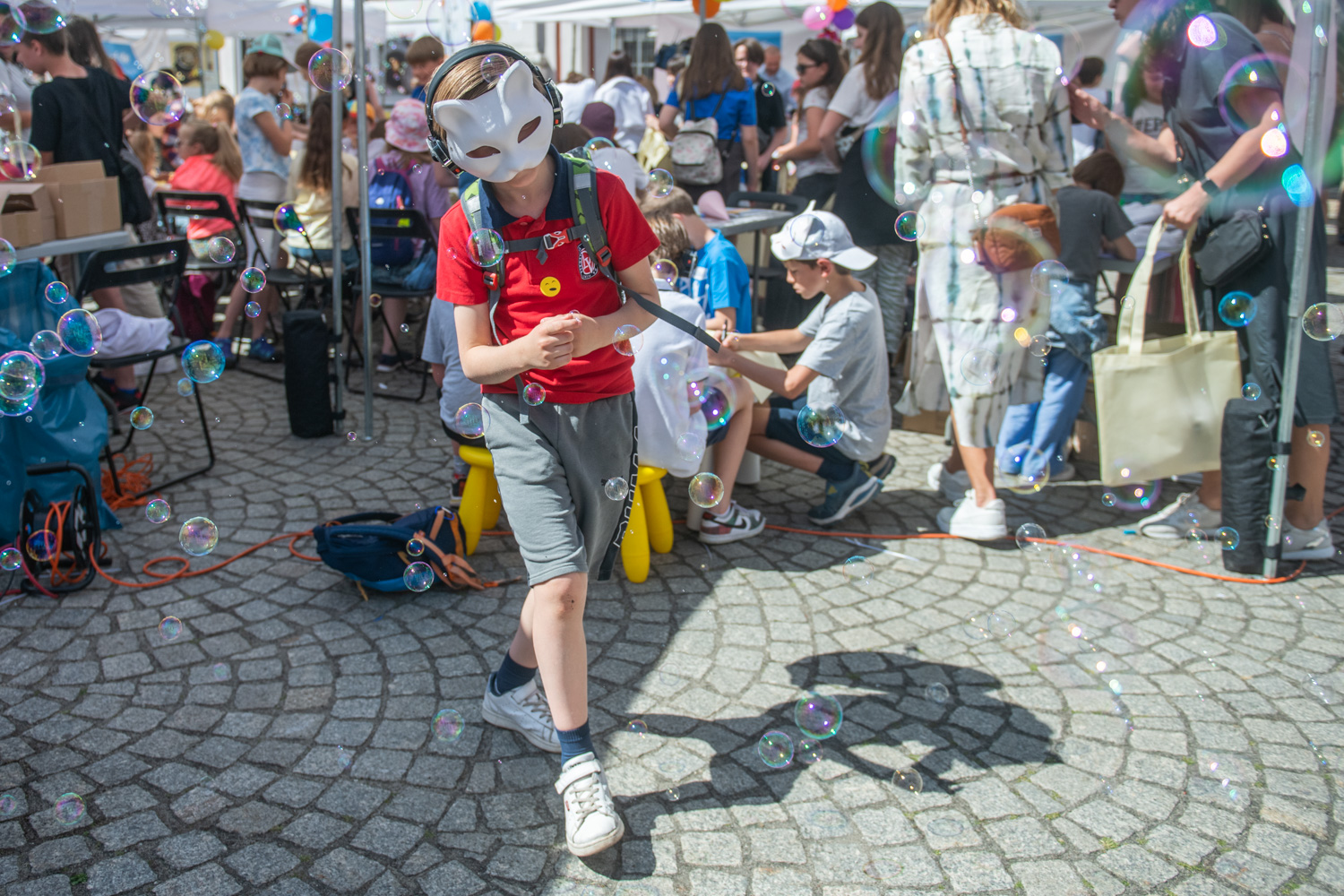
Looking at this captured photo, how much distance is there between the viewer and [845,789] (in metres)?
2.57

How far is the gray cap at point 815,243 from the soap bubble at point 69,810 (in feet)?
9.29

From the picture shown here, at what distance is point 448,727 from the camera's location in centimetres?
273

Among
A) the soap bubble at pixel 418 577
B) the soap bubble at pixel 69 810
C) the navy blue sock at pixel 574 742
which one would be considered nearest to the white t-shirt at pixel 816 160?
the soap bubble at pixel 418 577

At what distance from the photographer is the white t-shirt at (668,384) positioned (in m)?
3.53

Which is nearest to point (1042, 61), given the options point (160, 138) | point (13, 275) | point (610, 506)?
point (610, 506)

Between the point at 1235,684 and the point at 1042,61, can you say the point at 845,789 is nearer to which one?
the point at 1235,684

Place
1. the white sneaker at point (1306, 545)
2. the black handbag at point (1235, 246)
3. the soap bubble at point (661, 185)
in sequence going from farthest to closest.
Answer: the soap bubble at point (661, 185), the white sneaker at point (1306, 545), the black handbag at point (1235, 246)

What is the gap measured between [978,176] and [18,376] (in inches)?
137

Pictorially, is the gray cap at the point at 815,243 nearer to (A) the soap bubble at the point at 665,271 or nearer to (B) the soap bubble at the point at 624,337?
(A) the soap bubble at the point at 665,271

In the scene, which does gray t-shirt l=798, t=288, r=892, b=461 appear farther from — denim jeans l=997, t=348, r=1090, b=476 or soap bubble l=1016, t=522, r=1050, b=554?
denim jeans l=997, t=348, r=1090, b=476

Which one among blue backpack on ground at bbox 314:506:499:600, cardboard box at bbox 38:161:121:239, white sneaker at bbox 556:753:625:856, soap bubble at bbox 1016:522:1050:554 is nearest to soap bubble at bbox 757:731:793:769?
white sneaker at bbox 556:753:625:856

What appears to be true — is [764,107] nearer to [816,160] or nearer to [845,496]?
[816,160]

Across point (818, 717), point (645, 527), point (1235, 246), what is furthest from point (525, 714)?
point (1235, 246)

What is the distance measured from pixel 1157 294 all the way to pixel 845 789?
165 inches
